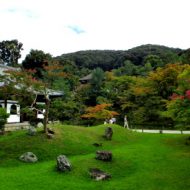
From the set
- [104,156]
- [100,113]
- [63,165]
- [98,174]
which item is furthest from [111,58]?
[98,174]

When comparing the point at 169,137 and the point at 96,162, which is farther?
the point at 169,137

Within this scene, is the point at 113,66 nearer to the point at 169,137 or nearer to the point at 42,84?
the point at 169,137

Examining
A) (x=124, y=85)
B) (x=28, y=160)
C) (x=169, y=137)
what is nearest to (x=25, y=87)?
(x=28, y=160)

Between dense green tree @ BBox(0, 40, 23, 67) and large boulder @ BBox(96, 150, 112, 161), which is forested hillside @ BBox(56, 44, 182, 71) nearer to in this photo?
dense green tree @ BBox(0, 40, 23, 67)

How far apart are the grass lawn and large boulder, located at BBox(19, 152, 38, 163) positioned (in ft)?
1.41

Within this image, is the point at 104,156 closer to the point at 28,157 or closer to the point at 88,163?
the point at 88,163

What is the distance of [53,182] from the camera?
18625 mm

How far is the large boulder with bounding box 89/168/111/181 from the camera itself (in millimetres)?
19828

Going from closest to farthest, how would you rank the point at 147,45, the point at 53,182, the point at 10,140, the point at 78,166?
1. the point at 53,182
2. the point at 78,166
3. the point at 10,140
4. the point at 147,45

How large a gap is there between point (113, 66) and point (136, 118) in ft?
215

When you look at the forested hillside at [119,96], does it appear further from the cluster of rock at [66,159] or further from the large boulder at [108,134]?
the cluster of rock at [66,159]

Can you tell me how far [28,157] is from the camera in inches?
943

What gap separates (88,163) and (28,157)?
14.2 ft

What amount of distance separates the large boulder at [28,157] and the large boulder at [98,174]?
4.98 m
